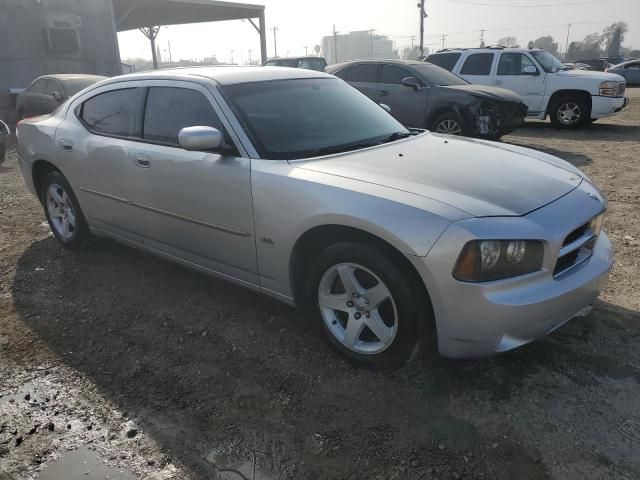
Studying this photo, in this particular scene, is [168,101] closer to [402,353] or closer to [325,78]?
[325,78]

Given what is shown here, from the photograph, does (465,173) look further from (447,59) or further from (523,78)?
(447,59)

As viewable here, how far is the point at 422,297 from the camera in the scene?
99.6 inches

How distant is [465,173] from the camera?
9.37ft

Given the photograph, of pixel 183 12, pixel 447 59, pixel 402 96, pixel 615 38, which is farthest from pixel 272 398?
pixel 615 38

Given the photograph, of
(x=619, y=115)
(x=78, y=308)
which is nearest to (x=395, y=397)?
(x=78, y=308)

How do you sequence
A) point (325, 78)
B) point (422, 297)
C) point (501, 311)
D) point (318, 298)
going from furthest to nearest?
point (325, 78) → point (318, 298) → point (422, 297) → point (501, 311)

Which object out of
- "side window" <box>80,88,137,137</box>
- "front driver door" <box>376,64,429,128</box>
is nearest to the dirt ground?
"side window" <box>80,88,137,137</box>

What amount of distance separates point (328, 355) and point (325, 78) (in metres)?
2.19

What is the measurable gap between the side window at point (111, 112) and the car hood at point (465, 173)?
5.53 ft

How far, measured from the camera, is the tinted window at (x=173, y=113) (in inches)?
133

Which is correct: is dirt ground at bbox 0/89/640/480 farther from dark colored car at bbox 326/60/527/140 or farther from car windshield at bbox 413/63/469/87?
car windshield at bbox 413/63/469/87

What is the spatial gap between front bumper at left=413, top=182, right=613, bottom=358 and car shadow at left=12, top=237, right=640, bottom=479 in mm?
378

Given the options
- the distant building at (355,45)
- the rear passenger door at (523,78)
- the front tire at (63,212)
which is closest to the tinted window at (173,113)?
the front tire at (63,212)

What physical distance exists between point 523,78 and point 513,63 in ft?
1.66
